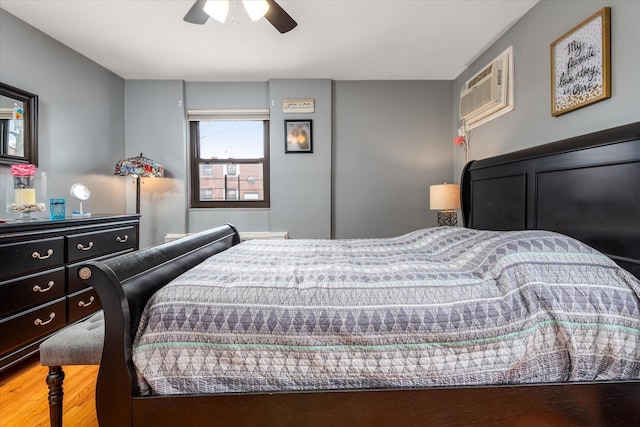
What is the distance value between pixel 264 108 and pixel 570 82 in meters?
2.83

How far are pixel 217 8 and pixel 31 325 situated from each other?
2.24m

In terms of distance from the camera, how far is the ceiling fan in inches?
70.3

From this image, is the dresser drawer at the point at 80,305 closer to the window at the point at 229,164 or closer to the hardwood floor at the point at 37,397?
the hardwood floor at the point at 37,397

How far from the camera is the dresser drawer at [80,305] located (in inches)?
85.4

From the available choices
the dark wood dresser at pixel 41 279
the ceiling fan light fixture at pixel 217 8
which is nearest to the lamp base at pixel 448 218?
the ceiling fan light fixture at pixel 217 8

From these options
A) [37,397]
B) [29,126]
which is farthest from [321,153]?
[37,397]

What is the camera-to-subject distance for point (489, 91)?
8.63ft

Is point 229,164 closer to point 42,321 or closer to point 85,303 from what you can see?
point 85,303

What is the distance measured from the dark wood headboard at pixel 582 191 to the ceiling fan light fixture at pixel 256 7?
182cm

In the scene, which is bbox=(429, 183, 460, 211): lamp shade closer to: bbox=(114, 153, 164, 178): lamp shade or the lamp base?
the lamp base

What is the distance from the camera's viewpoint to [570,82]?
1.81m

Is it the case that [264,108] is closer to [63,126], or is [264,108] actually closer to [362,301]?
[63,126]

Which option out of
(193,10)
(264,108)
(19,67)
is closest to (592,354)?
(193,10)

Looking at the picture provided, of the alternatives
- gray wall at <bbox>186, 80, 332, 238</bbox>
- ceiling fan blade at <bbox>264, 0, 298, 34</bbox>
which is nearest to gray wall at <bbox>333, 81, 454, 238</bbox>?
Result: gray wall at <bbox>186, 80, 332, 238</bbox>
